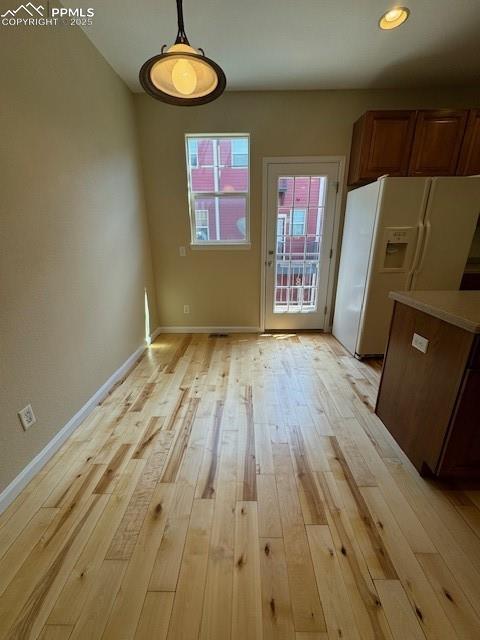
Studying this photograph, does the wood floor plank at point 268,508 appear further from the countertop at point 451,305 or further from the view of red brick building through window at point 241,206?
the view of red brick building through window at point 241,206

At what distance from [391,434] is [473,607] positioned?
78cm

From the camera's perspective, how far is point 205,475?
1431mm

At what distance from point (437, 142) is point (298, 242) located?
163cm

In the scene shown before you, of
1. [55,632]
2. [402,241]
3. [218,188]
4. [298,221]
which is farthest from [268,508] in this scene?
[218,188]

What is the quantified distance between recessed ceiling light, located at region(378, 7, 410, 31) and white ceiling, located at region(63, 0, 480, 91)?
0.14ft

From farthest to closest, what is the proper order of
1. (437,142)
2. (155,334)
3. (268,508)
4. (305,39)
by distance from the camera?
(155,334)
(437,142)
(305,39)
(268,508)

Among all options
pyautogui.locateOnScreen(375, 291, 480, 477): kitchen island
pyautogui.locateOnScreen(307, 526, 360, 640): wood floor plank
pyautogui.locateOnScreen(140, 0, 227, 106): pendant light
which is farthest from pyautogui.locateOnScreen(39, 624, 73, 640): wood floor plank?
pyautogui.locateOnScreen(140, 0, 227, 106): pendant light

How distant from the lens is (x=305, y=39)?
Answer: 6.74 ft

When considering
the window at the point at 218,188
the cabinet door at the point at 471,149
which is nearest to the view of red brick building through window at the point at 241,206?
the window at the point at 218,188

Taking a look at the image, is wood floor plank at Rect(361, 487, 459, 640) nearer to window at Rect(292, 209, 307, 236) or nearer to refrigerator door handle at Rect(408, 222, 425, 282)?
refrigerator door handle at Rect(408, 222, 425, 282)

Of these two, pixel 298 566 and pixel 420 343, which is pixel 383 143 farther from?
pixel 298 566

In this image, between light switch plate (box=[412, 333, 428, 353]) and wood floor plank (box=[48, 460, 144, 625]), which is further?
light switch plate (box=[412, 333, 428, 353])

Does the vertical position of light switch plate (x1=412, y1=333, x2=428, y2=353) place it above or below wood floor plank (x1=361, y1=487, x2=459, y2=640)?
above

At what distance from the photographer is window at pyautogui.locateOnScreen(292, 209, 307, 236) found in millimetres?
3113
